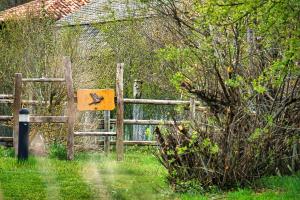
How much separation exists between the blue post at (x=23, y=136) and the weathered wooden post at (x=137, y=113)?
26.7 ft

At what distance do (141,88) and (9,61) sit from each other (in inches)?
167

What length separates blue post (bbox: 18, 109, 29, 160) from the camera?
41.7 ft

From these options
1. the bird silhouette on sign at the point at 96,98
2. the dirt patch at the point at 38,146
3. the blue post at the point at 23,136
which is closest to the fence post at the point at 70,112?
the bird silhouette on sign at the point at 96,98

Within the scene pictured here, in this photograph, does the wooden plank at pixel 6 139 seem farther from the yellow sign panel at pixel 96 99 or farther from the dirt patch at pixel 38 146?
the yellow sign panel at pixel 96 99

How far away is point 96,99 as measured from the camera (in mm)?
14883

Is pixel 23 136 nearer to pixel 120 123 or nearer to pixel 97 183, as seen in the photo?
pixel 120 123

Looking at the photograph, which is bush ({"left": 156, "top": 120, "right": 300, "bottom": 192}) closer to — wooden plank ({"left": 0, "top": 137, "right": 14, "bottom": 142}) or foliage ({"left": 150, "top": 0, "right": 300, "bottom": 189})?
foliage ({"left": 150, "top": 0, "right": 300, "bottom": 189})

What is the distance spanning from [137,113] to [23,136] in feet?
30.0

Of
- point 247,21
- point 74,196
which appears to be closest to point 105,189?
point 74,196

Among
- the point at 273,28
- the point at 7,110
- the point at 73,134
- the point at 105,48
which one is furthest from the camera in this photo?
the point at 105,48

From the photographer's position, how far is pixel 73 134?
14.3 meters

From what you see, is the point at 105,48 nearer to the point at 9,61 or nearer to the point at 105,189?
the point at 9,61

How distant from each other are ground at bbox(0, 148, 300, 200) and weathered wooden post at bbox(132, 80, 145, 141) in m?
7.49

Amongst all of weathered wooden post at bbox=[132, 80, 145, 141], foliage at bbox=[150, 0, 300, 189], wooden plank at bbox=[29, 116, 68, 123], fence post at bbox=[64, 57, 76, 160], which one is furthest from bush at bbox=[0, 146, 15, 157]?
weathered wooden post at bbox=[132, 80, 145, 141]
